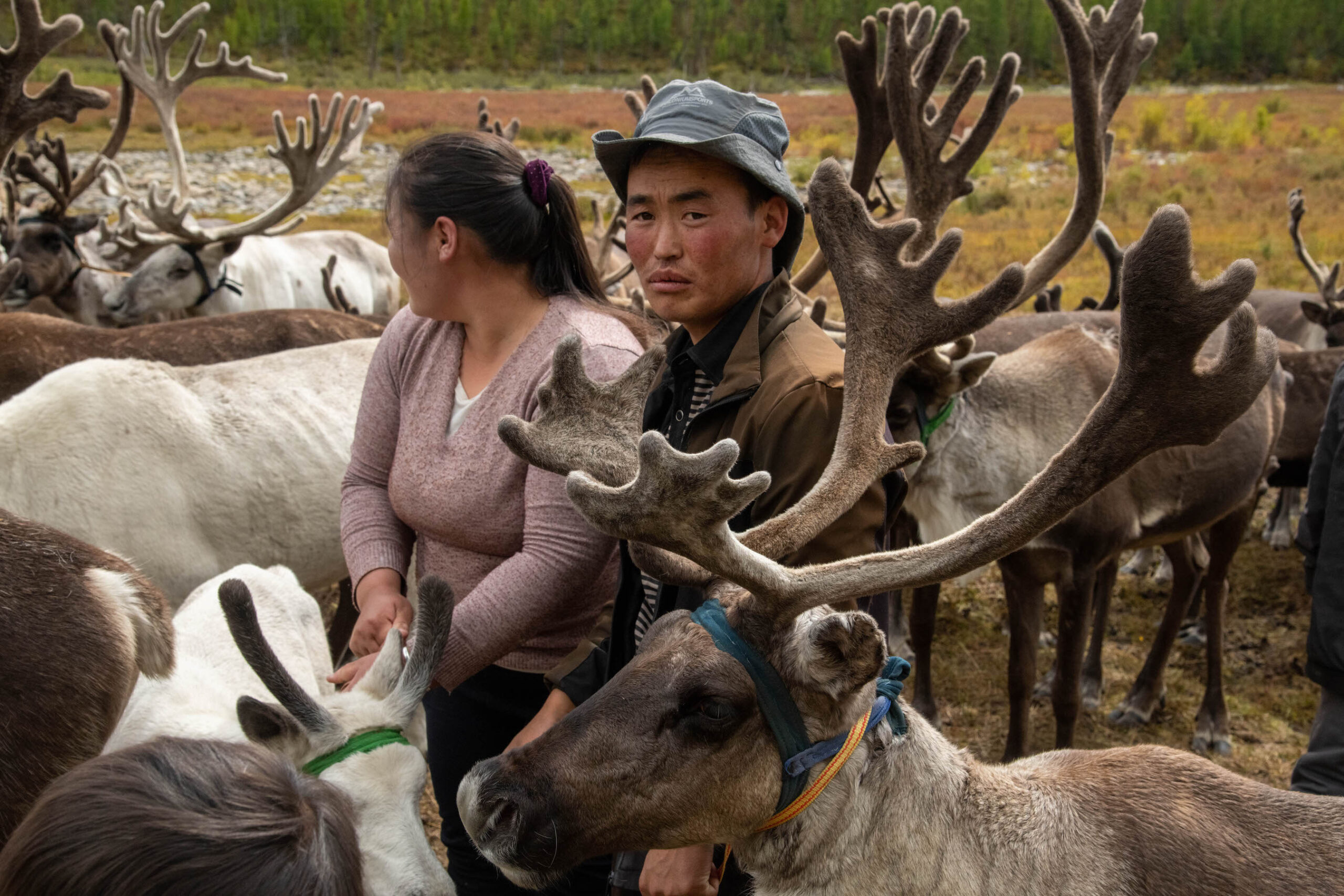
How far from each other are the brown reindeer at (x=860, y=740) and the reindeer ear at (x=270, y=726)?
20.4 inches

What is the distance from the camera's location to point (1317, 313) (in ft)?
29.1

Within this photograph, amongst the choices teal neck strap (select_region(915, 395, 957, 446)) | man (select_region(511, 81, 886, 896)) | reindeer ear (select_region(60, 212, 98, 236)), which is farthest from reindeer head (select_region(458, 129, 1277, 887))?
reindeer ear (select_region(60, 212, 98, 236))

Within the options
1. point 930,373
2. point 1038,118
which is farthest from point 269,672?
point 1038,118

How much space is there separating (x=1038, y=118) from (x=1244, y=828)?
4931 centimetres

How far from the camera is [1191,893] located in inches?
71.1

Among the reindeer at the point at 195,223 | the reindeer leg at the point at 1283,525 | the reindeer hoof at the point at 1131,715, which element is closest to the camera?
the reindeer hoof at the point at 1131,715

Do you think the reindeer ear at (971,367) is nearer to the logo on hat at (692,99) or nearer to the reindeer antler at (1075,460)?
the reindeer antler at (1075,460)

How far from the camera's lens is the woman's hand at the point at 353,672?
95.4 inches

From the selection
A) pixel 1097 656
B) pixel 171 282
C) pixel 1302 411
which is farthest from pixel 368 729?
pixel 171 282

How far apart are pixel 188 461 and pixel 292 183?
17.3 ft

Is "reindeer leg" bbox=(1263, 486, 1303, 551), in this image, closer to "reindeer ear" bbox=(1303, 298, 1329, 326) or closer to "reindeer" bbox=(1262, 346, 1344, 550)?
"reindeer" bbox=(1262, 346, 1344, 550)

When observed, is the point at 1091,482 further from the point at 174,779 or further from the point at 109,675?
the point at 109,675

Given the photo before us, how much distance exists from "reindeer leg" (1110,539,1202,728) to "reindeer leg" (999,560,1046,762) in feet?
3.48

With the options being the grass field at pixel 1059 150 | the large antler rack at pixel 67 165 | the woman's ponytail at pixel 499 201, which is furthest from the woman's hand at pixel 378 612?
the grass field at pixel 1059 150
